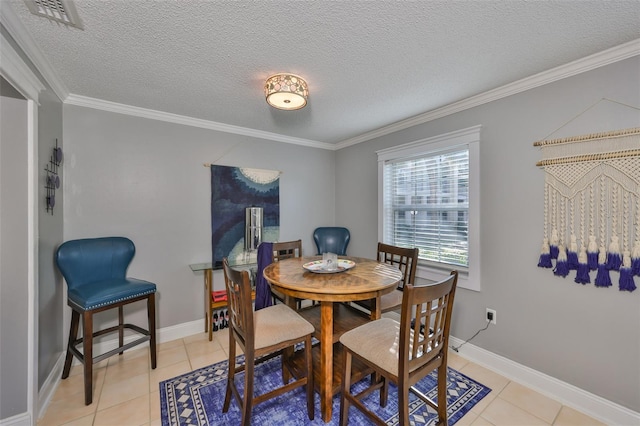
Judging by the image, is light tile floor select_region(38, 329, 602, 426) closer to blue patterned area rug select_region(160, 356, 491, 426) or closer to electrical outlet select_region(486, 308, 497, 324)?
blue patterned area rug select_region(160, 356, 491, 426)

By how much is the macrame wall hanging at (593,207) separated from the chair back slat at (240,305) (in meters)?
2.13

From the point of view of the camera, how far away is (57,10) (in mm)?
1344

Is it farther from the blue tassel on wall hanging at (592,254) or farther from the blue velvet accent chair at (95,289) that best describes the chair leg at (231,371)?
the blue tassel on wall hanging at (592,254)

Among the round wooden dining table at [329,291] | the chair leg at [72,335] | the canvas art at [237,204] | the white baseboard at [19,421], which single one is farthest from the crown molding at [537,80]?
the white baseboard at [19,421]

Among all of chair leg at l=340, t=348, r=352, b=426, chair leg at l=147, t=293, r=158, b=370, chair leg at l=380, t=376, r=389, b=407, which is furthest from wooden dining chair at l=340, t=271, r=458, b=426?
chair leg at l=147, t=293, r=158, b=370

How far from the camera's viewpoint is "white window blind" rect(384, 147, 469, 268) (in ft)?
8.33

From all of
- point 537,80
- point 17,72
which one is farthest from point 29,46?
point 537,80

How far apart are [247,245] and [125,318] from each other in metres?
1.37

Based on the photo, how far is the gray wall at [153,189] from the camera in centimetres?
239

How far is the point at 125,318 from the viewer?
2.58 m

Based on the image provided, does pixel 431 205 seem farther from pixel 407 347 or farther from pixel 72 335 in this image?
pixel 72 335

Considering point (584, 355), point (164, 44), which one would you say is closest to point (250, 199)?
point (164, 44)

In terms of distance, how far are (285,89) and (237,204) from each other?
1.70 meters

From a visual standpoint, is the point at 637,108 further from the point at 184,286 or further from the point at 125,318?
the point at 125,318
